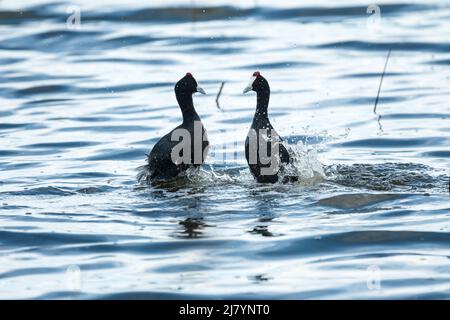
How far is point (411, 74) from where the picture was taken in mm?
15961

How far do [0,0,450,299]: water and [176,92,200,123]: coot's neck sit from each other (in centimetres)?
62

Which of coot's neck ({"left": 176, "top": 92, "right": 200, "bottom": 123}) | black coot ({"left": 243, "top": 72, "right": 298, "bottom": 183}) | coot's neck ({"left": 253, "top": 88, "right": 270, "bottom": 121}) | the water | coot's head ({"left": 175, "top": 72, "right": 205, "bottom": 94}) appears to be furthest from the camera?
coot's head ({"left": 175, "top": 72, "right": 205, "bottom": 94})

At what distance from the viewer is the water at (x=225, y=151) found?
7.89 meters

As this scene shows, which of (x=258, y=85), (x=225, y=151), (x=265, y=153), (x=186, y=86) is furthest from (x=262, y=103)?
(x=225, y=151)

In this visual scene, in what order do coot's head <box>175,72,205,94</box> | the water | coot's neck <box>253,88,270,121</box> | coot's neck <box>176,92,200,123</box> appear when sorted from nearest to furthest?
1. the water
2. coot's neck <box>253,88,270,121</box>
3. coot's neck <box>176,92,200,123</box>
4. coot's head <box>175,72,205,94</box>

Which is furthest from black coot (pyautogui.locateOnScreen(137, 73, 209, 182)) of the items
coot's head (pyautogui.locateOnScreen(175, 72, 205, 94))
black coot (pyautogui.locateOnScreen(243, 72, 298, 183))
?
black coot (pyautogui.locateOnScreen(243, 72, 298, 183))

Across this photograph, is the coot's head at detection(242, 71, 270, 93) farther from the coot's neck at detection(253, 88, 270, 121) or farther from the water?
the water

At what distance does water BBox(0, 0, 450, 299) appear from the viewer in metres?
7.89

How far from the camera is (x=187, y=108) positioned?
10867mm

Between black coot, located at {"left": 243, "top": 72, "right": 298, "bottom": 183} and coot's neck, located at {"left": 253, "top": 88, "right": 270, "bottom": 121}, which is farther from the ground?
coot's neck, located at {"left": 253, "top": 88, "right": 270, "bottom": 121}

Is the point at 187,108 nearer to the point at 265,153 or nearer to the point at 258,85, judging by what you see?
the point at 258,85

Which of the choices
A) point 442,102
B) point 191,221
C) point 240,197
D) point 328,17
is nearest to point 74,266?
point 191,221

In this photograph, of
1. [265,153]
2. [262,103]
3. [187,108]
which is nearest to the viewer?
[265,153]

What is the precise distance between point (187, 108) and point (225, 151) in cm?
134
